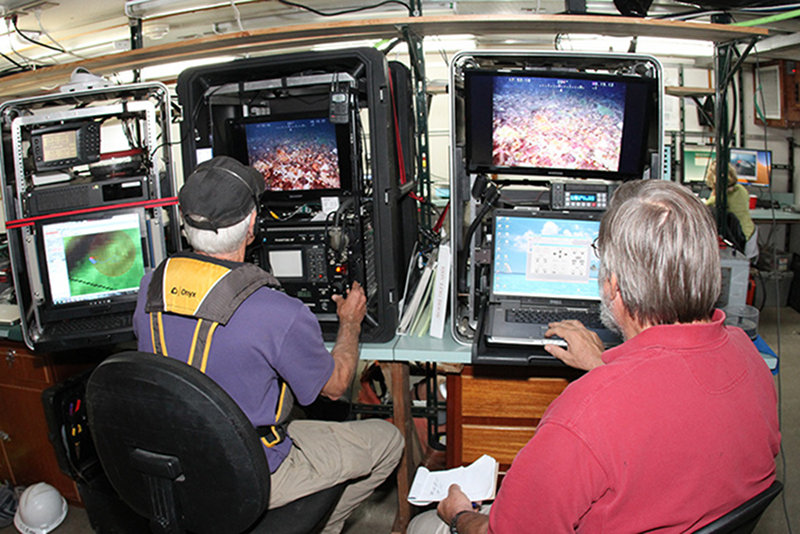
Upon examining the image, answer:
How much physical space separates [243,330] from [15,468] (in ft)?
6.68

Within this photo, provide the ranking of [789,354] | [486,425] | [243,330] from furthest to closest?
1. [789,354]
2. [486,425]
3. [243,330]

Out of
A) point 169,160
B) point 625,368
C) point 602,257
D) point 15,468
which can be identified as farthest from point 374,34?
point 15,468

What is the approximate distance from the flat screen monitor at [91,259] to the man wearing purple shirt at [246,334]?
0.68 m

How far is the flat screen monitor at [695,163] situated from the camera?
558 cm

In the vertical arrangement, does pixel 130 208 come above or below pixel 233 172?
below

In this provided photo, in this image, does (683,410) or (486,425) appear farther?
(486,425)

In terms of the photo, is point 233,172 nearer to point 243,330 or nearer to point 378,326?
point 243,330

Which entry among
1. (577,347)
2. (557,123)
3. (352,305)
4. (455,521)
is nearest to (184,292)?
(352,305)

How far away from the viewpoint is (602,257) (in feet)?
3.25

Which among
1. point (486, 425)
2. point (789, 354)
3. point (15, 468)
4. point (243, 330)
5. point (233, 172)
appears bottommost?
point (789, 354)

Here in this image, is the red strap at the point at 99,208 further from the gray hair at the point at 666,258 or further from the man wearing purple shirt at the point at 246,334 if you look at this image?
the gray hair at the point at 666,258

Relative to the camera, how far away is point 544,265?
191cm

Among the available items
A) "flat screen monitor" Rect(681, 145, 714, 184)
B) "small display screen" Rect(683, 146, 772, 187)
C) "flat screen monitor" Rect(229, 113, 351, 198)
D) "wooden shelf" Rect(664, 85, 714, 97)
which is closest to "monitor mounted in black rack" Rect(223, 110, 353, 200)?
"flat screen monitor" Rect(229, 113, 351, 198)

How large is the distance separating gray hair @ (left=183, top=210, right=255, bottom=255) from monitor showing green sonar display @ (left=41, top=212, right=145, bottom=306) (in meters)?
0.75
